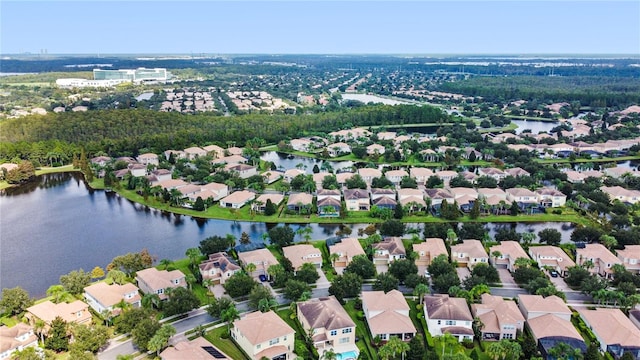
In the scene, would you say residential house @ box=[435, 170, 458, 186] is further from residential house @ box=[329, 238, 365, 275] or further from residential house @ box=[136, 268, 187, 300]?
residential house @ box=[136, 268, 187, 300]

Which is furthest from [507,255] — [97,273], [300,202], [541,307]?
[97,273]

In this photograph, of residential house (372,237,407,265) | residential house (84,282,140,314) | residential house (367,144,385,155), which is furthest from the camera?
residential house (367,144,385,155)

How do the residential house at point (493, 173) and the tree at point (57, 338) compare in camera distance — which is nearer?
the tree at point (57, 338)

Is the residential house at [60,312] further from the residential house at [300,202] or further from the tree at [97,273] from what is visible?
the residential house at [300,202]

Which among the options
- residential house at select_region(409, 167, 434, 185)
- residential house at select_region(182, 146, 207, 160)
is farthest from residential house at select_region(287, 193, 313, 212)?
residential house at select_region(182, 146, 207, 160)

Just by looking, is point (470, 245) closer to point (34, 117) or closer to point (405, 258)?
point (405, 258)

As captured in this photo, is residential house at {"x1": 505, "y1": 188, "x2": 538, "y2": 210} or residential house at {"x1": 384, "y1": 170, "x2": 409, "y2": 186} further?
residential house at {"x1": 384, "y1": 170, "x2": 409, "y2": 186}

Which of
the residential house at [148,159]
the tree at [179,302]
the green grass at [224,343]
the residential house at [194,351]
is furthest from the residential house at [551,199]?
Answer: the residential house at [148,159]
